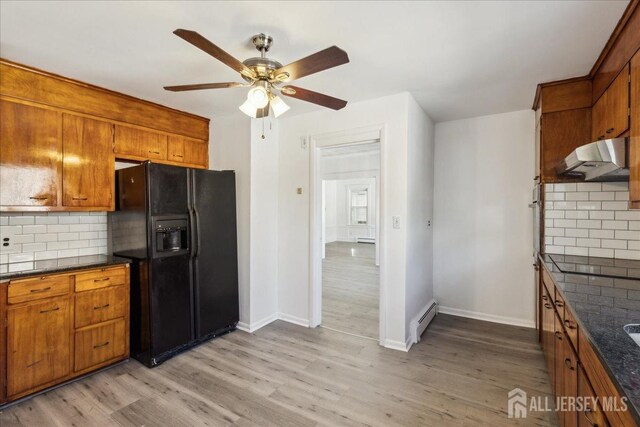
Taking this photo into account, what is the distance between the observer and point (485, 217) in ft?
11.9

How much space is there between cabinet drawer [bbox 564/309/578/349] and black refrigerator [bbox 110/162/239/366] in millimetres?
2834

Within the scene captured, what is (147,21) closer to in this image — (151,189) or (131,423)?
(151,189)

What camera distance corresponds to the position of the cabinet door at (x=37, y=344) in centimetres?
208

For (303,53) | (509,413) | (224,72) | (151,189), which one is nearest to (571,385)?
(509,413)

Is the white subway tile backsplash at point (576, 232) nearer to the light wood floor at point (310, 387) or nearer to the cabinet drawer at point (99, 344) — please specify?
the light wood floor at point (310, 387)

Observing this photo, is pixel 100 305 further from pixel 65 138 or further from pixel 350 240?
pixel 350 240

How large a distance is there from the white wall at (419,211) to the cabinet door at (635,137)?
1498 millimetres

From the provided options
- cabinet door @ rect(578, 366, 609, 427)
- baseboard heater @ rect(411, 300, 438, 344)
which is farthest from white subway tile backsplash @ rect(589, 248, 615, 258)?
cabinet door @ rect(578, 366, 609, 427)

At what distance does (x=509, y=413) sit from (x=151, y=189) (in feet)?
10.4

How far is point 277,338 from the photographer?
317 centimetres

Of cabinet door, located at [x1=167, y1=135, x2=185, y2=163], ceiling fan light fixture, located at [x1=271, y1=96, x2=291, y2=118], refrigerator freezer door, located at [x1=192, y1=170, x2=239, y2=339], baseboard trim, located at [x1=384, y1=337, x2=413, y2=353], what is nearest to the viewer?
ceiling fan light fixture, located at [x1=271, y1=96, x2=291, y2=118]

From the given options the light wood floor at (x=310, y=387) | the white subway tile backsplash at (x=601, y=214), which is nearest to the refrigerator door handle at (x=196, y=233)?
the light wood floor at (x=310, y=387)

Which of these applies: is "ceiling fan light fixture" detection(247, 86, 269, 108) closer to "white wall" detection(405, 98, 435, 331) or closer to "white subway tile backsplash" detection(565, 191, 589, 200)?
"white wall" detection(405, 98, 435, 331)

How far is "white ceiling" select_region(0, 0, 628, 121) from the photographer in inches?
64.9
